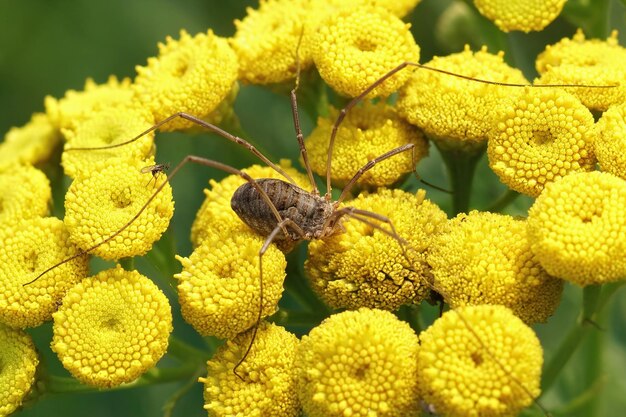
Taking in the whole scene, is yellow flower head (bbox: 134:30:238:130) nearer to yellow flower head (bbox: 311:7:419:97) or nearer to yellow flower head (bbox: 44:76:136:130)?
yellow flower head (bbox: 44:76:136:130)

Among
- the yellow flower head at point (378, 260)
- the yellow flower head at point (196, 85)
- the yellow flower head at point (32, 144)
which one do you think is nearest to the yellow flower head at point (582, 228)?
the yellow flower head at point (378, 260)

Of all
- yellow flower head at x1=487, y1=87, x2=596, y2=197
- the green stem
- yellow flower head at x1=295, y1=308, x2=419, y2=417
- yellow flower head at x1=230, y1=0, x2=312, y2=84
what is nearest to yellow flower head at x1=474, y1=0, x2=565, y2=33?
yellow flower head at x1=487, y1=87, x2=596, y2=197

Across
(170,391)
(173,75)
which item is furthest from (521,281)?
(170,391)

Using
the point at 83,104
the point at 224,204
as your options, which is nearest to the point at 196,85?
the point at 224,204

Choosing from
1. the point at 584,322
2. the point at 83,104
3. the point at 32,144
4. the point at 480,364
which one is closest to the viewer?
the point at 480,364

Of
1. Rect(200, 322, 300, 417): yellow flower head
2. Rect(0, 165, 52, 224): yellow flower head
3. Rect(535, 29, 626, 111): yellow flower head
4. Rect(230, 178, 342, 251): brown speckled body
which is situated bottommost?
Rect(200, 322, 300, 417): yellow flower head

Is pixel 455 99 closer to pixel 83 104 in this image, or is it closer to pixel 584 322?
pixel 584 322

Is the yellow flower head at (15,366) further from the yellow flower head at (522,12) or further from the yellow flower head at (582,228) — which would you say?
the yellow flower head at (522,12)

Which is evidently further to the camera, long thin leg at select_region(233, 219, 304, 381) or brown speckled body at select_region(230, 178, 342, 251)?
brown speckled body at select_region(230, 178, 342, 251)
